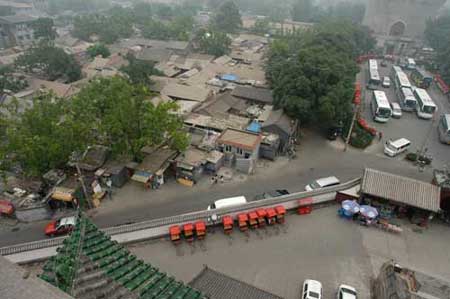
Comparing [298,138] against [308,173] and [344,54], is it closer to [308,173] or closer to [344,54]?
[308,173]

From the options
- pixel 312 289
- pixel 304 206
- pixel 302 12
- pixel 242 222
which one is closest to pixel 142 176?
pixel 242 222

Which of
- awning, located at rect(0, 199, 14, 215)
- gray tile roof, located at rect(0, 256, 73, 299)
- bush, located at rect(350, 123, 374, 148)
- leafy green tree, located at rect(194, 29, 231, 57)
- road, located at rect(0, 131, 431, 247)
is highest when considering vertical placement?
gray tile roof, located at rect(0, 256, 73, 299)

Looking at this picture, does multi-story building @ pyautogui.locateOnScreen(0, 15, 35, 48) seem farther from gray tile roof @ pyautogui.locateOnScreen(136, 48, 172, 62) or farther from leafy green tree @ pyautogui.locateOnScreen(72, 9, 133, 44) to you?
gray tile roof @ pyautogui.locateOnScreen(136, 48, 172, 62)

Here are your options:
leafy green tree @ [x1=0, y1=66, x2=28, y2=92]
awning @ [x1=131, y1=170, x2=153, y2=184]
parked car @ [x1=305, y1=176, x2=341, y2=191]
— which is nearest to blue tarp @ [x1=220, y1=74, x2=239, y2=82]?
parked car @ [x1=305, y1=176, x2=341, y2=191]

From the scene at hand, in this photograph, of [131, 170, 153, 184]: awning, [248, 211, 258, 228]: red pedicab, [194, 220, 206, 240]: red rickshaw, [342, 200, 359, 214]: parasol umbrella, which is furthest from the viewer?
[131, 170, 153, 184]: awning

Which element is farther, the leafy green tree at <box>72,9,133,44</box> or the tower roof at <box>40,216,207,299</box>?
the leafy green tree at <box>72,9,133,44</box>

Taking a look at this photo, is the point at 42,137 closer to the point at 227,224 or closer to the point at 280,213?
the point at 227,224

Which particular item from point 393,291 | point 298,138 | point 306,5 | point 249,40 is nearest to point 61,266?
point 393,291

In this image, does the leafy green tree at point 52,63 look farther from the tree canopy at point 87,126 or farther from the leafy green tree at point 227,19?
the leafy green tree at point 227,19
